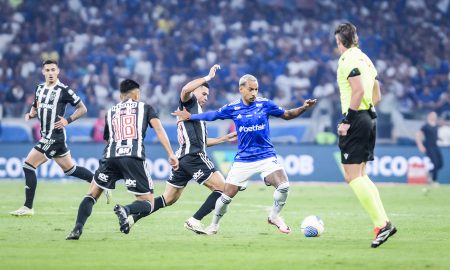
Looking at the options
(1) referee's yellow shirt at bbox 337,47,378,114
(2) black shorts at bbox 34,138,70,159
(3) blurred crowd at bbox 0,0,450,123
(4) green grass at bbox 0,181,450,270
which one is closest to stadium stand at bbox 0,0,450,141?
(3) blurred crowd at bbox 0,0,450,123

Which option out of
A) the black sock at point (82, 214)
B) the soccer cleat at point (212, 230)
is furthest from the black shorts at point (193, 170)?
the black sock at point (82, 214)

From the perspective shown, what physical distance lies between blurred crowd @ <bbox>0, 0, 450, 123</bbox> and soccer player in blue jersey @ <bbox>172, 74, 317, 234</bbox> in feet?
54.1

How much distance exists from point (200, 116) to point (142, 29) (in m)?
22.0

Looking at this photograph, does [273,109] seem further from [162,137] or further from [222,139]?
[162,137]

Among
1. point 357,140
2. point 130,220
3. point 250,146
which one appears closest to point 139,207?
point 130,220

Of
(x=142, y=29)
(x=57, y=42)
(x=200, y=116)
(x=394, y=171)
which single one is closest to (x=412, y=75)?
(x=394, y=171)

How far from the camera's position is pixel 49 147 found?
53.6ft

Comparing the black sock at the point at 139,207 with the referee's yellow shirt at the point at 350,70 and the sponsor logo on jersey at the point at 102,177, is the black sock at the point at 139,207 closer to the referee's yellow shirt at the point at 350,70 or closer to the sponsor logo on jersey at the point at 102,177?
the sponsor logo on jersey at the point at 102,177

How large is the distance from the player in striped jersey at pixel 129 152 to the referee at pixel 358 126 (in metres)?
2.19

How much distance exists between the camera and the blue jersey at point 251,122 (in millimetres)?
12742

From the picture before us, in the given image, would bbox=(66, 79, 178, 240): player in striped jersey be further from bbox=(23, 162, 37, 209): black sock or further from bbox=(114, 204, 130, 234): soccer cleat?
bbox=(23, 162, 37, 209): black sock

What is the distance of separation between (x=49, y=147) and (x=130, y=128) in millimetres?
4871

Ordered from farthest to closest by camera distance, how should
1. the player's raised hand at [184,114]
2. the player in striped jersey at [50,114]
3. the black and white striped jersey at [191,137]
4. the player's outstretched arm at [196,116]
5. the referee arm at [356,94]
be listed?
1. the player in striped jersey at [50,114]
2. the black and white striped jersey at [191,137]
3. the player's raised hand at [184,114]
4. the player's outstretched arm at [196,116]
5. the referee arm at [356,94]

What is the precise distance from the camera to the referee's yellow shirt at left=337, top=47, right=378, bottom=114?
431 inches
